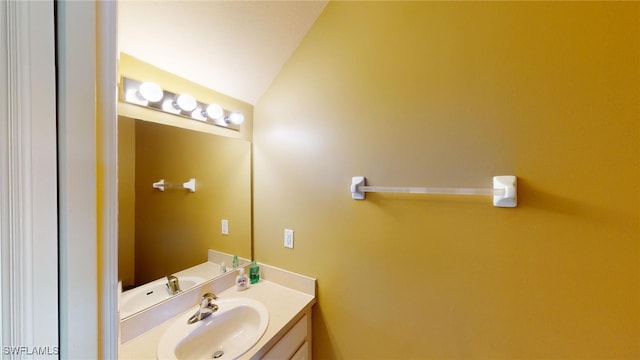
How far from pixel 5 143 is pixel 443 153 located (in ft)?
3.73

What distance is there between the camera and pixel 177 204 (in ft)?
3.94

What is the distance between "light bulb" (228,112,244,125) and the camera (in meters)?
1.37

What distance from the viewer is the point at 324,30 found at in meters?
1.21

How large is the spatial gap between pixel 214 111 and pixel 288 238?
843 mm

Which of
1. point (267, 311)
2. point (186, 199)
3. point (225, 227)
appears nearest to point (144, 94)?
point (186, 199)

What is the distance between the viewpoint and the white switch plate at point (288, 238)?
134 centimetres

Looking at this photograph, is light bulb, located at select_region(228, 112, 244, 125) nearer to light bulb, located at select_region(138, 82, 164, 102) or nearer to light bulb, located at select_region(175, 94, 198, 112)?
light bulb, located at select_region(175, 94, 198, 112)

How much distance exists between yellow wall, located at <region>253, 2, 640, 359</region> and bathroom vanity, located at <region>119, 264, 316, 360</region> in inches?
3.9

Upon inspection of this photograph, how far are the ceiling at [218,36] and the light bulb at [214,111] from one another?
0.38 feet

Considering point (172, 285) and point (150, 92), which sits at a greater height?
point (150, 92)

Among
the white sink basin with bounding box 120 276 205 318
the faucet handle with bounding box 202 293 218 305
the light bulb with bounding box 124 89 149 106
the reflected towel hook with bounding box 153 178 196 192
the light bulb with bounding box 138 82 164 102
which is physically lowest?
the faucet handle with bounding box 202 293 218 305

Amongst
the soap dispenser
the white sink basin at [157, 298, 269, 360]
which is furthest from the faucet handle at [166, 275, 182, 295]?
the soap dispenser

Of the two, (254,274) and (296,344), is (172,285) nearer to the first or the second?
(254,274)

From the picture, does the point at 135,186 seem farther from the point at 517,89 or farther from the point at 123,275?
the point at 517,89
